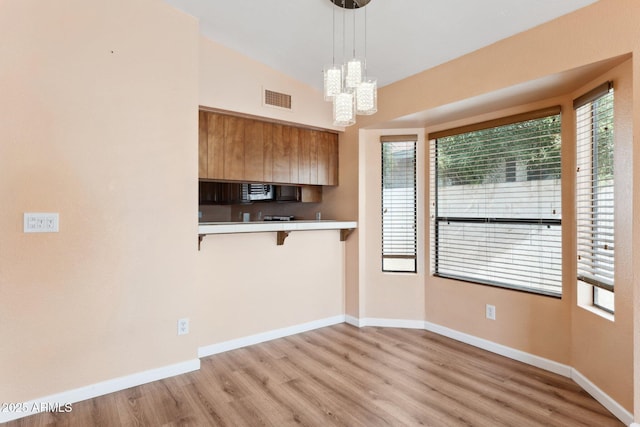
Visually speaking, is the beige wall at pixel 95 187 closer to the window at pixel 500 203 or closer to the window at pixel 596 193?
the window at pixel 500 203

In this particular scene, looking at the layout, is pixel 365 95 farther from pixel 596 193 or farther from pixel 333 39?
pixel 596 193

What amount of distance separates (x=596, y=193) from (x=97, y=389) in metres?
3.69

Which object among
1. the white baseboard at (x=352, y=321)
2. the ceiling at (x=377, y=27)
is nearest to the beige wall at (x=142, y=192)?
the ceiling at (x=377, y=27)

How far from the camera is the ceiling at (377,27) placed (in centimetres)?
232

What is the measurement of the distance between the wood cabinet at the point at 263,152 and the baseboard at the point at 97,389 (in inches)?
62.2

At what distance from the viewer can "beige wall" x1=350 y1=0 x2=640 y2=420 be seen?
2014 millimetres

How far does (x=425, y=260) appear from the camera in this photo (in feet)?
12.0

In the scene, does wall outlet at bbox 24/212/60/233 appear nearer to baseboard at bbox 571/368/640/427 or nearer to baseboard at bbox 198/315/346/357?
baseboard at bbox 198/315/346/357

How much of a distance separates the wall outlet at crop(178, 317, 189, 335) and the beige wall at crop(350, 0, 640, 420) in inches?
71.5

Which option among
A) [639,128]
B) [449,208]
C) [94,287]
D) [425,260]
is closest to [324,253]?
[425,260]

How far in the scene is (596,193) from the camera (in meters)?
2.37

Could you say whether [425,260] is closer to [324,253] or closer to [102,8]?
[324,253]

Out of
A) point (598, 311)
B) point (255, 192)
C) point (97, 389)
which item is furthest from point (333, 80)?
point (255, 192)

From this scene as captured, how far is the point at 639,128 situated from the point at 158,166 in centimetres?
310
